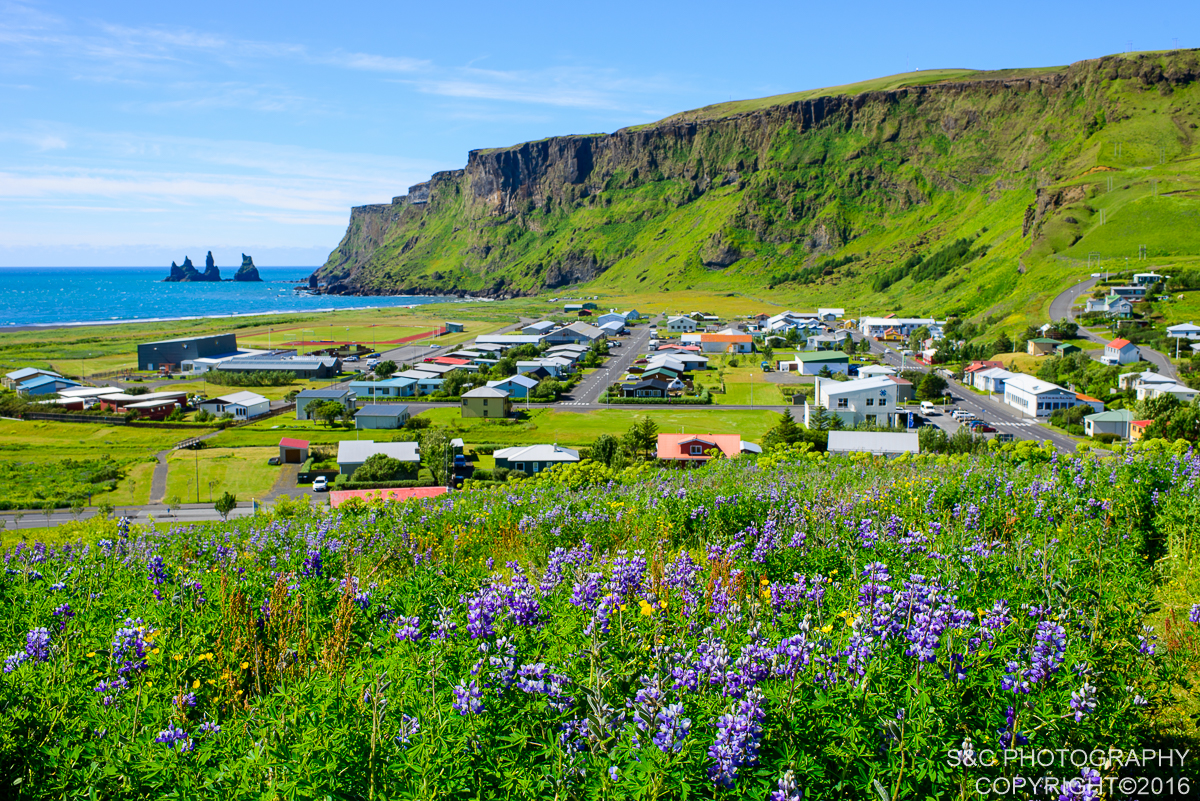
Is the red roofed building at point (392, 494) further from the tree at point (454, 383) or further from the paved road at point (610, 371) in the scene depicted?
the tree at point (454, 383)

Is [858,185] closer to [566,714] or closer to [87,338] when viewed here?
[87,338]

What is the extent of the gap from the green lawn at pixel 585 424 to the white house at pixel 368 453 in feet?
19.6

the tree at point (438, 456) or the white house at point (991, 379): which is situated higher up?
the white house at point (991, 379)

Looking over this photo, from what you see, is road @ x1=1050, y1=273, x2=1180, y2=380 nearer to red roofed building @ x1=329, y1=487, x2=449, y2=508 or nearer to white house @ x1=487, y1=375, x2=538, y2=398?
white house @ x1=487, y1=375, x2=538, y2=398

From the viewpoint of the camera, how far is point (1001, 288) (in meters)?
97.2

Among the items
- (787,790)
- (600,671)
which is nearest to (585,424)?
(600,671)

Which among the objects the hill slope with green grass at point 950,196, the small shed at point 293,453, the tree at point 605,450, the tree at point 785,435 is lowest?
the small shed at point 293,453

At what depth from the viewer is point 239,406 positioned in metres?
52.5

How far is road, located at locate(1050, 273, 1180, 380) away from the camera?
5822 centimetres

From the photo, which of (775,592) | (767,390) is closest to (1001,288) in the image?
(767,390)

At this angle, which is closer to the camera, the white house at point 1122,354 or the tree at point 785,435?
the tree at point 785,435

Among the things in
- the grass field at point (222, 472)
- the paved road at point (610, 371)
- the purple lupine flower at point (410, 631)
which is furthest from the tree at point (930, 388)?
the purple lupine flower at point (410, 631)

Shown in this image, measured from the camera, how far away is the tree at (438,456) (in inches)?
1387

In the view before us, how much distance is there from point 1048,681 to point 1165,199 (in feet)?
414
